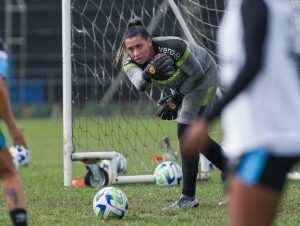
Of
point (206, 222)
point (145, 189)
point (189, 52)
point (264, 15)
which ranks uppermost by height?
point (264, 15)

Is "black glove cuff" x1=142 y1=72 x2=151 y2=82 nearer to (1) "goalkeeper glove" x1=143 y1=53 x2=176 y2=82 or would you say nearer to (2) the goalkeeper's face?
(1) "goalkeeper glove" x1=143 y1=53 x2=176 y2=82

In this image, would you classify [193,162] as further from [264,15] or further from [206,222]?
[264,15]

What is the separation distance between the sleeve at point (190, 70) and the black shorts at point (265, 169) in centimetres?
326

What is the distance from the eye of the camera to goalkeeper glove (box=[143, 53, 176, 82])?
619 centimetres

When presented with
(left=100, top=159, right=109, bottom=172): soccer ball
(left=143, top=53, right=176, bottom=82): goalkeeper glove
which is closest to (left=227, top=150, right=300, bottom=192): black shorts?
(left=143, top=53, right=176, bottom=82): goalkeeper glove

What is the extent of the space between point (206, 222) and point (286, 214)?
76 cm

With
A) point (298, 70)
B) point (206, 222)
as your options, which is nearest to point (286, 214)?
point (206, 222)

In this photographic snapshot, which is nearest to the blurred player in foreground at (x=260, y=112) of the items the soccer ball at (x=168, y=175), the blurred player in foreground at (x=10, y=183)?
the blurred player in foreground at (x=10, y=183)

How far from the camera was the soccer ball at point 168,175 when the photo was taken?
8.84m

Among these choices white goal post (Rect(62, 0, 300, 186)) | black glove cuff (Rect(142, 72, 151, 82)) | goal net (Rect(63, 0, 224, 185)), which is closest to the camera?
black glove cuff (Rect(142, 72, 151, 82))

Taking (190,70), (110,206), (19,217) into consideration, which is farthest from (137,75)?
(19,217)

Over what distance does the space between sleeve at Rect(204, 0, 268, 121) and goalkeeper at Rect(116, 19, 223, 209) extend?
286 cm

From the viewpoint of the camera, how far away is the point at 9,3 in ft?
105

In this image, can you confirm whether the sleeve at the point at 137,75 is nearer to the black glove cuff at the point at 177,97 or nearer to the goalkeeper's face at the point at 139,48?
the goalkeeper's face at the point at 139,48
